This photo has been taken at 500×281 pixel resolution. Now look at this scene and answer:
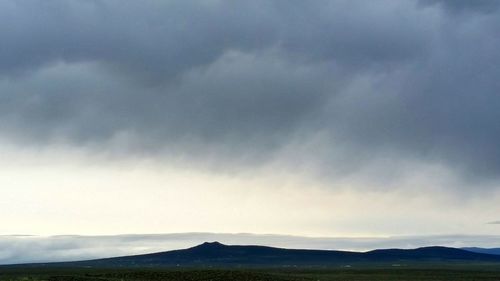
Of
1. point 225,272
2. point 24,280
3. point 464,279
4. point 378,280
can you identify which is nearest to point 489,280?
point 464,279

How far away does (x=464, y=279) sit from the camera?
113125 millimetres

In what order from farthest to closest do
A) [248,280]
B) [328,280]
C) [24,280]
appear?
[328,280] → [248,280] → [24,280]

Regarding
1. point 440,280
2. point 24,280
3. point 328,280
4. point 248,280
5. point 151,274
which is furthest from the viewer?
point 440,280

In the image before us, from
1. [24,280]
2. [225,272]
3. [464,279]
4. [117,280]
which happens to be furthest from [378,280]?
[24,280]

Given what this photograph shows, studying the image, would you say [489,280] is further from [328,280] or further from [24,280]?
[24,280]

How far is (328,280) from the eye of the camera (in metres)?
102

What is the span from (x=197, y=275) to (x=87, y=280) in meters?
14.8

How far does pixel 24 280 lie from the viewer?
70812mm

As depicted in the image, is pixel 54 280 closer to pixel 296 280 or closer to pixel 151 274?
pixel 151 274

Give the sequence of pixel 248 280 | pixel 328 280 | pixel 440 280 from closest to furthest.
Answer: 1. pixel 248 280
2. pixel 328 280
3. pixel 440 280

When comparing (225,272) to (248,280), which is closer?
(248,280)

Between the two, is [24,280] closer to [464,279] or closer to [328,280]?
[328,280]

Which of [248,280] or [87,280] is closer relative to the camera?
[87,280]

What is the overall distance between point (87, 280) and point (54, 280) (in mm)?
3832
